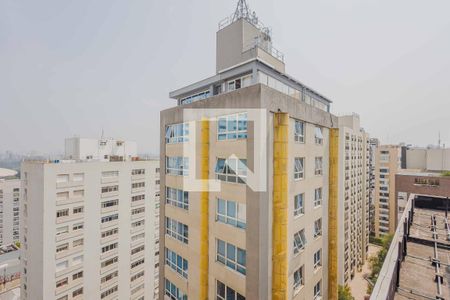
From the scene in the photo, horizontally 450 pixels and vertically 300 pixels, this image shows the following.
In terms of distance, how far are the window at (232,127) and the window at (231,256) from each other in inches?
222

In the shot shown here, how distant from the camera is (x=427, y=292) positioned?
355 inches

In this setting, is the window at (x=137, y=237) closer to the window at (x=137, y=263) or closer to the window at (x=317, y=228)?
the window at (x=137, y=263)

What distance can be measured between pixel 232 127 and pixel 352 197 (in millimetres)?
48543

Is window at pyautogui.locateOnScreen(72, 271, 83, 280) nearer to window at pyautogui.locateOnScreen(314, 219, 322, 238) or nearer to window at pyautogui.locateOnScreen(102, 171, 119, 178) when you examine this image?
window at pyautogui.locateOnScreen(102, 171, 119, 178)

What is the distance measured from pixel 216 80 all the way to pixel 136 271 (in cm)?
3604

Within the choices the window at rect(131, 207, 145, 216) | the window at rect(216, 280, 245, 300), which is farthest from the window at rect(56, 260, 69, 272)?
the window at rect(216, 280, 245, 300)

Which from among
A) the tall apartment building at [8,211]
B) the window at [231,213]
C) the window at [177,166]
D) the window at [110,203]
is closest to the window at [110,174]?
the window at [110,203]

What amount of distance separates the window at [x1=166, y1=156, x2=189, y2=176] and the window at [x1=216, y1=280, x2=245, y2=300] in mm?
6574

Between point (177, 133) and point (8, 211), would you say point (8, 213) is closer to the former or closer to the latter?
point (8, 211)

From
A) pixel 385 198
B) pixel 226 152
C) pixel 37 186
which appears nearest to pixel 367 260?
pixel 385 198

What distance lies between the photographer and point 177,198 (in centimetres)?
1511

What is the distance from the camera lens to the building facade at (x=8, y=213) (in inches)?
2916

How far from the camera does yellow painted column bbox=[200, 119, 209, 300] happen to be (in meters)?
12.7

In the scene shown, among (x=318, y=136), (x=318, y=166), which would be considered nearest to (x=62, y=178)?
(x=318, y=166)
